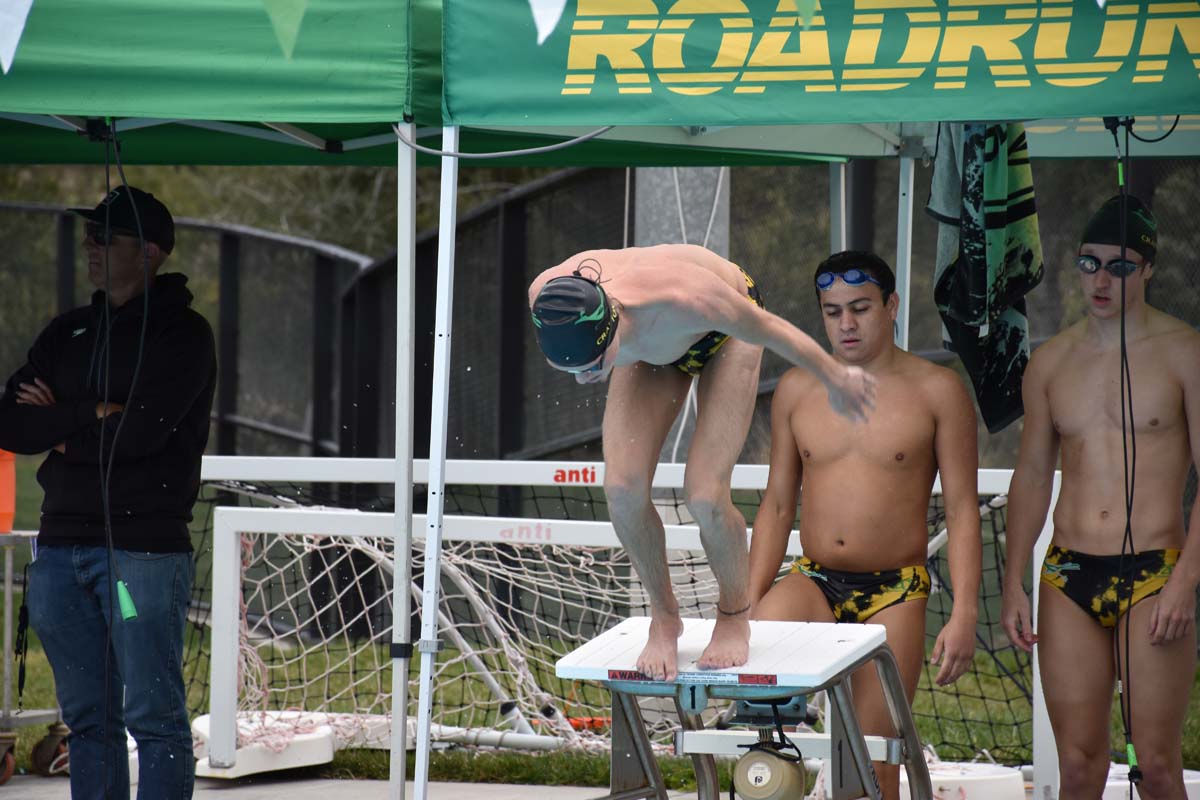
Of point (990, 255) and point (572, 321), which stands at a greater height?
point (990, 255)

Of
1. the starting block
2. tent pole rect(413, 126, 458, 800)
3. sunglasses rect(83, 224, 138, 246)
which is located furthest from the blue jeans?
the starting block

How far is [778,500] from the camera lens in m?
4.64

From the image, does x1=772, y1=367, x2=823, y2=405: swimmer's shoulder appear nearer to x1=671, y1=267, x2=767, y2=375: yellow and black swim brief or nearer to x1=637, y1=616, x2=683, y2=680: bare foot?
x1=671, y1=267, x2=767, y2=375: yellow and black swim brief

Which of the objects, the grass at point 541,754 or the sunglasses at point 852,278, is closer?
the sunglasses at point 852,278

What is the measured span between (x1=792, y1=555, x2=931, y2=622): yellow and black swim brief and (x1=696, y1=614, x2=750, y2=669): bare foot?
0.64 meters

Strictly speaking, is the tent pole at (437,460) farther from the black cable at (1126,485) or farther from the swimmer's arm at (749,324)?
the black cable at (1126,485)

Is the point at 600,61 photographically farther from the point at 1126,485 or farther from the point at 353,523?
the point at 353,523

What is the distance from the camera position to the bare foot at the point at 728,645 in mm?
3809

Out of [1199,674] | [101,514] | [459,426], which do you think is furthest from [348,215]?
[101,514]

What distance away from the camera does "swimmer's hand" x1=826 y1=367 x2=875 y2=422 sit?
3754 mm

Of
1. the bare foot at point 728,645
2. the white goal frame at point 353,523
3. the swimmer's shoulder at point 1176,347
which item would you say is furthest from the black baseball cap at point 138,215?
the swimmer's shoulder at point 1176,347

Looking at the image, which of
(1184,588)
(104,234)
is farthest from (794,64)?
(104,234)

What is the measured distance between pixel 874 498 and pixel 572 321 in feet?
4.85

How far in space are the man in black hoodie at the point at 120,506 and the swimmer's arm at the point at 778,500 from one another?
1.70 m
